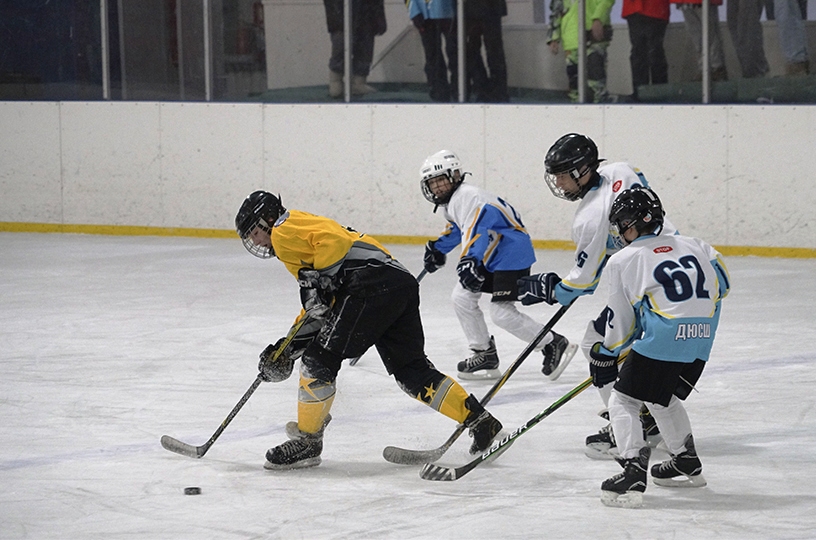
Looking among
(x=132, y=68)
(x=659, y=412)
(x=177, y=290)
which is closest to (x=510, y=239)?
(x=659, y=412)

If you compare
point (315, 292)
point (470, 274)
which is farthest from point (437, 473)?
point (470, 274)

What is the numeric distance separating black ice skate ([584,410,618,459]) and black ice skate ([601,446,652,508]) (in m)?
0.49

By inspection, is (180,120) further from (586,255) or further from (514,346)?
(586,255)

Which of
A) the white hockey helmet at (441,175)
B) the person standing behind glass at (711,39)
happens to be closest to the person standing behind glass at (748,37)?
the person standing behind glass at (711,39)

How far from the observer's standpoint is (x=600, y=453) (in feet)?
12.7

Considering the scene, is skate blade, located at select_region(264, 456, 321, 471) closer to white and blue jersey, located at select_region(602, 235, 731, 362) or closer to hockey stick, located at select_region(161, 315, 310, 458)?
hockey stick, located at select_region(161, 315, 310, 458)

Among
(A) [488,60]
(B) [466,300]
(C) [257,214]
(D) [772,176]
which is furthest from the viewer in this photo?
(A) [488,60]

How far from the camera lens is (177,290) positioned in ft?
24.4

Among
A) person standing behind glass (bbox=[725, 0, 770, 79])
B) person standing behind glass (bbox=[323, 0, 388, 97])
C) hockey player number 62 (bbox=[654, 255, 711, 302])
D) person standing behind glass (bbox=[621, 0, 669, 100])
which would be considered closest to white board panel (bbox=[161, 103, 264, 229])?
person standing behind glass (bbox=[323, 0, 388, 97])

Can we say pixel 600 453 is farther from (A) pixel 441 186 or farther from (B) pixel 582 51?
(B) pixel 582 51

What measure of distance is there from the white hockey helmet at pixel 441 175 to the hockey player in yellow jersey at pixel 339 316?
1.28 meters

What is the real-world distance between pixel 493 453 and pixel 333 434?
30.0 inches

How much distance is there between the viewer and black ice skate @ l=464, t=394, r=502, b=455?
376 cm

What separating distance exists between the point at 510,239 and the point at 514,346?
0.87m
